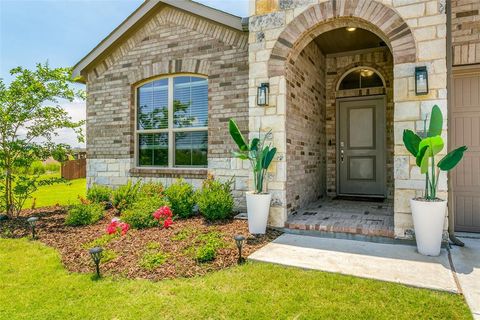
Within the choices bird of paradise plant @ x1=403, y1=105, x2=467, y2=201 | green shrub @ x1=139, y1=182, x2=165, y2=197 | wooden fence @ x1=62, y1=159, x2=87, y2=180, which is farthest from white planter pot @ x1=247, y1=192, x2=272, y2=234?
wooden fence @ x1=62, y1=159, x2=87, y2=180

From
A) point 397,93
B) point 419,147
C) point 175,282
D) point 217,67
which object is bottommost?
point 175,282

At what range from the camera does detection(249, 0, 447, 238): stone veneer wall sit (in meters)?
3.86

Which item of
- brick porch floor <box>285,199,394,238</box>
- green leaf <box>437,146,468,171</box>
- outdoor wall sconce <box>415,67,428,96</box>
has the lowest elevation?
brick porch floor <box>285,199,394,238</box>

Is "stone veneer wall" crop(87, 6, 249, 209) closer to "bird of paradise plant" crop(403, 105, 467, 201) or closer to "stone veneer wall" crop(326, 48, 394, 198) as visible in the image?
"stone veneer wall" crop(326, 48, 394, 198)

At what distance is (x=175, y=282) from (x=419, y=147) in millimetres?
3239

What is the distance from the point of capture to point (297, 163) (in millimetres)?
5531

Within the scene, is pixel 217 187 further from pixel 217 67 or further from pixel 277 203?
pixel 217 67

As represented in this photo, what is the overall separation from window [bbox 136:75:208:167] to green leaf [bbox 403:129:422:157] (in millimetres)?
3821

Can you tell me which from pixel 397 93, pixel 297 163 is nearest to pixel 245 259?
pixel 297 163

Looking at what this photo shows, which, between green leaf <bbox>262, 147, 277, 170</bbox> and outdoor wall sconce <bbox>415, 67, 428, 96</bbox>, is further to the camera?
green leaf <bbox>262, 147, 277, 170</bbox>

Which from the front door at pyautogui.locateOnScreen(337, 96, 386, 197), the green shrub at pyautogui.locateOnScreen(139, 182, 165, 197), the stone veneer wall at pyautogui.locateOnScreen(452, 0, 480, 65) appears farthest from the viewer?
the front door at pyautogui.locateOnScreen(337, 96, 386, 197)

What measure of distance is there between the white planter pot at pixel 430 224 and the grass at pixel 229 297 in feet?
3.38

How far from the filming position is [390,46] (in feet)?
13.7

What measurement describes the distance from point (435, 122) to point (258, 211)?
2.61 m
